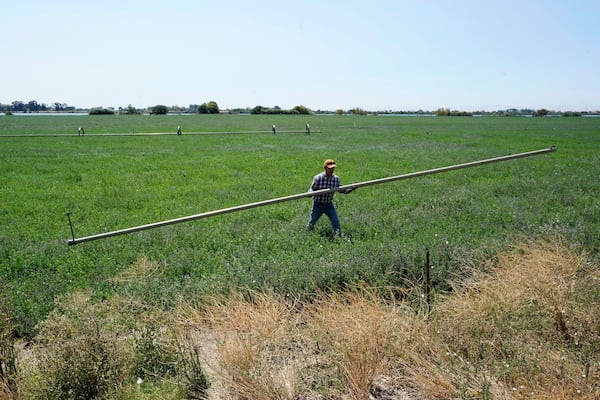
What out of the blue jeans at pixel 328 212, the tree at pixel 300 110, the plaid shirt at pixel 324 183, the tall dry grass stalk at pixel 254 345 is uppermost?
the tree at pixel 300 110

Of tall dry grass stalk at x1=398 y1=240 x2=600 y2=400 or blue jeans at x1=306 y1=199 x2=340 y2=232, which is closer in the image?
tall dry grass stalk at x1=398 y1=240 x2=600 y2=400

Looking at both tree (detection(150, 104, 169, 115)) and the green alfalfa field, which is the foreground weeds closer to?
the green alfalfa field

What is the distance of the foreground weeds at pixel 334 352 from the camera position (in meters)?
3.96

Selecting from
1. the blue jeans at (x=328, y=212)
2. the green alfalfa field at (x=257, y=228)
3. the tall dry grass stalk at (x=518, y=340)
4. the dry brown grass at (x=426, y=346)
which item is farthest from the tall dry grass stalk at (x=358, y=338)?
the blue jeans at (x=328, y=212)

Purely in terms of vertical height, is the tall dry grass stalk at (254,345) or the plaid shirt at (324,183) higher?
the plaid shirt at (324,183)

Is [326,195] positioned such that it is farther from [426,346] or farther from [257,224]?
[426,346]

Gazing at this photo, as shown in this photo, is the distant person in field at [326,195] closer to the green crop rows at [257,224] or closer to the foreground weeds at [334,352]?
the green crop rows at [257,224]

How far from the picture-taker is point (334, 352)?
4.41 m

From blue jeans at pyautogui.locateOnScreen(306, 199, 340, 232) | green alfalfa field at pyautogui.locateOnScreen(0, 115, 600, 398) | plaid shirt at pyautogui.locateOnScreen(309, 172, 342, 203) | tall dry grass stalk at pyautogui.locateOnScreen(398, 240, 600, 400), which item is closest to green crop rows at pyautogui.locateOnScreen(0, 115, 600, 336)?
green alfalfa field at pyautogui.locateOnScreen(0, 115, 600, 398)

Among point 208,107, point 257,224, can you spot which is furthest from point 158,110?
point 257,224

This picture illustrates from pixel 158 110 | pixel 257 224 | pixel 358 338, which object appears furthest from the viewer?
pixel 158 110

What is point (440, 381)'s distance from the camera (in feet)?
13.3

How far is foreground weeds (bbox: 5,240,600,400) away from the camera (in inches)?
156

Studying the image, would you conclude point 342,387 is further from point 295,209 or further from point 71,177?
point 71,177
